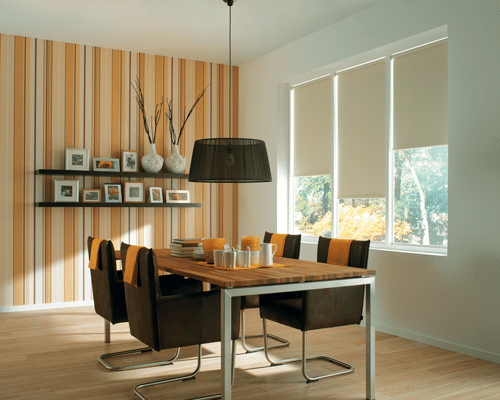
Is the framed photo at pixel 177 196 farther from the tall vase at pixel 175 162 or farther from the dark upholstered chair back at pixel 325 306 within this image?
the dark upholstered chair back at pixel 325 306

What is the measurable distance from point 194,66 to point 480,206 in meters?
3.72

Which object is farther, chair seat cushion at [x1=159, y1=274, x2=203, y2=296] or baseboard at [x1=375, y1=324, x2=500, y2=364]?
chair seat cushion at [x1=159, y1=274, x2=203, y2=296]

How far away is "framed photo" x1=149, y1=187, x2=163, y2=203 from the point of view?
5.67 metres

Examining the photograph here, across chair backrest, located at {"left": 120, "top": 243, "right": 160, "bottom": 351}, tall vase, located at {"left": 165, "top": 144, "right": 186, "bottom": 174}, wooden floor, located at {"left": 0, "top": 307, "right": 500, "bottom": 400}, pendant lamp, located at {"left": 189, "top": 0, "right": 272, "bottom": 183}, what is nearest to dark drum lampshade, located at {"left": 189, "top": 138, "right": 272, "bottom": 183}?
pendant lamp, located at {"left": 189, "top": 0, "right": 272, "bottom": 183}

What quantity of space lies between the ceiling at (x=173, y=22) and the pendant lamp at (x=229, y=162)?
1.66 m

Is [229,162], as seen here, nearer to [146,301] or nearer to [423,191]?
[146,301]

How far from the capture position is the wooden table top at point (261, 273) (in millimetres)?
2539

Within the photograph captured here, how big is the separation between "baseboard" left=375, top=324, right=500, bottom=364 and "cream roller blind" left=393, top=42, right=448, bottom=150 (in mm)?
1483

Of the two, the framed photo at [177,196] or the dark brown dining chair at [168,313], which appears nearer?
the dark brown dining chair at [168,313]

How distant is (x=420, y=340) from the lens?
3.97 metres

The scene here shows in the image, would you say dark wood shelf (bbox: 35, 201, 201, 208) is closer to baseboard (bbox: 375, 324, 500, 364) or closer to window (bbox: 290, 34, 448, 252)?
window (bbox: 290, 34, 448, 252)

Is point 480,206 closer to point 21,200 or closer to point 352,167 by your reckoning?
point 352,167

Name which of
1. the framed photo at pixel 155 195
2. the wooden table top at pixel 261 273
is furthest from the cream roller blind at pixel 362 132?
the framed photo at pixel 155 195

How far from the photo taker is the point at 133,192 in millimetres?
5578
